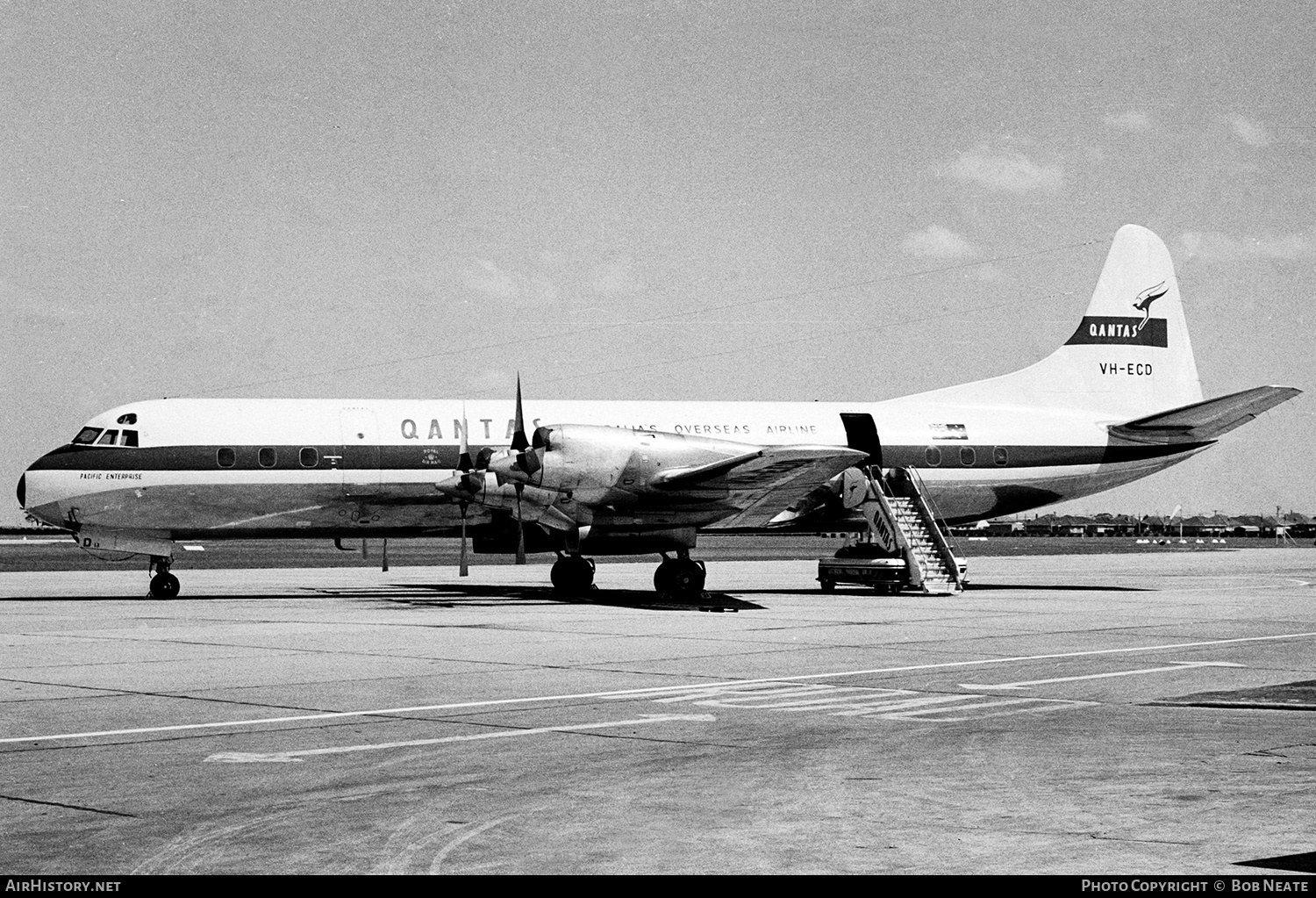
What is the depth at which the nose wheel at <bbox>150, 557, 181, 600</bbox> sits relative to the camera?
3105 centimetres

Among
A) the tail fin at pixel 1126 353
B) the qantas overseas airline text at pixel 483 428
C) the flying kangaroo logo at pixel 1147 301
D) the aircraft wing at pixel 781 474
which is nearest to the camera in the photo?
the aircraft wing at pixel 781 474

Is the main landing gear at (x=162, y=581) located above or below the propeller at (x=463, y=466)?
below

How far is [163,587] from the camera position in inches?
1227

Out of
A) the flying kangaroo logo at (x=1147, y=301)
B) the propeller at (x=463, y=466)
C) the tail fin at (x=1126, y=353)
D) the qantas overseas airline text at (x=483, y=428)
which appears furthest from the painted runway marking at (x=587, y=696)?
the flying kangaroo logo at (x=1147, y=301)

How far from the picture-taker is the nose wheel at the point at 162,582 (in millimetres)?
31047

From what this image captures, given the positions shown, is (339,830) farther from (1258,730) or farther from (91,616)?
(91,616)

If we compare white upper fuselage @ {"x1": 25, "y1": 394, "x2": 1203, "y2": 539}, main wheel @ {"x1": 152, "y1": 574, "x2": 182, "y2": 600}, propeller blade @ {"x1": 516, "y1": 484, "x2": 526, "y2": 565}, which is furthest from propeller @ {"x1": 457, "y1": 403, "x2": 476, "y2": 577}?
main wheel @ {"x1": 152, "y1": 574, "x2": 182, "y2": 600}

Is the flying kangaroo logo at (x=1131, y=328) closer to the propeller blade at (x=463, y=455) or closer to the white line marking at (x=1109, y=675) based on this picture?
the propeller blade at (x=463, y=455)

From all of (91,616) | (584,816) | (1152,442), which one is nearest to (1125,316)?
(1152,442)

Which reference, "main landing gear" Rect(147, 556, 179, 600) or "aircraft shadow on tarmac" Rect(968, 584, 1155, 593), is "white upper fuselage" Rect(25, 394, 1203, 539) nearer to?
"main landing gear" Rect(147, 556, 179, 600)

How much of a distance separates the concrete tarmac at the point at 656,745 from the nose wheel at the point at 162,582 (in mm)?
6382

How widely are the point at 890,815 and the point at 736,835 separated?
1.08 metres

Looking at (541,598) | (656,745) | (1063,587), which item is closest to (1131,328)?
(1063,587)

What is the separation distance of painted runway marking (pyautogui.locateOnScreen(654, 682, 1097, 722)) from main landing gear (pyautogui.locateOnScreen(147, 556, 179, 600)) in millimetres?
20021
